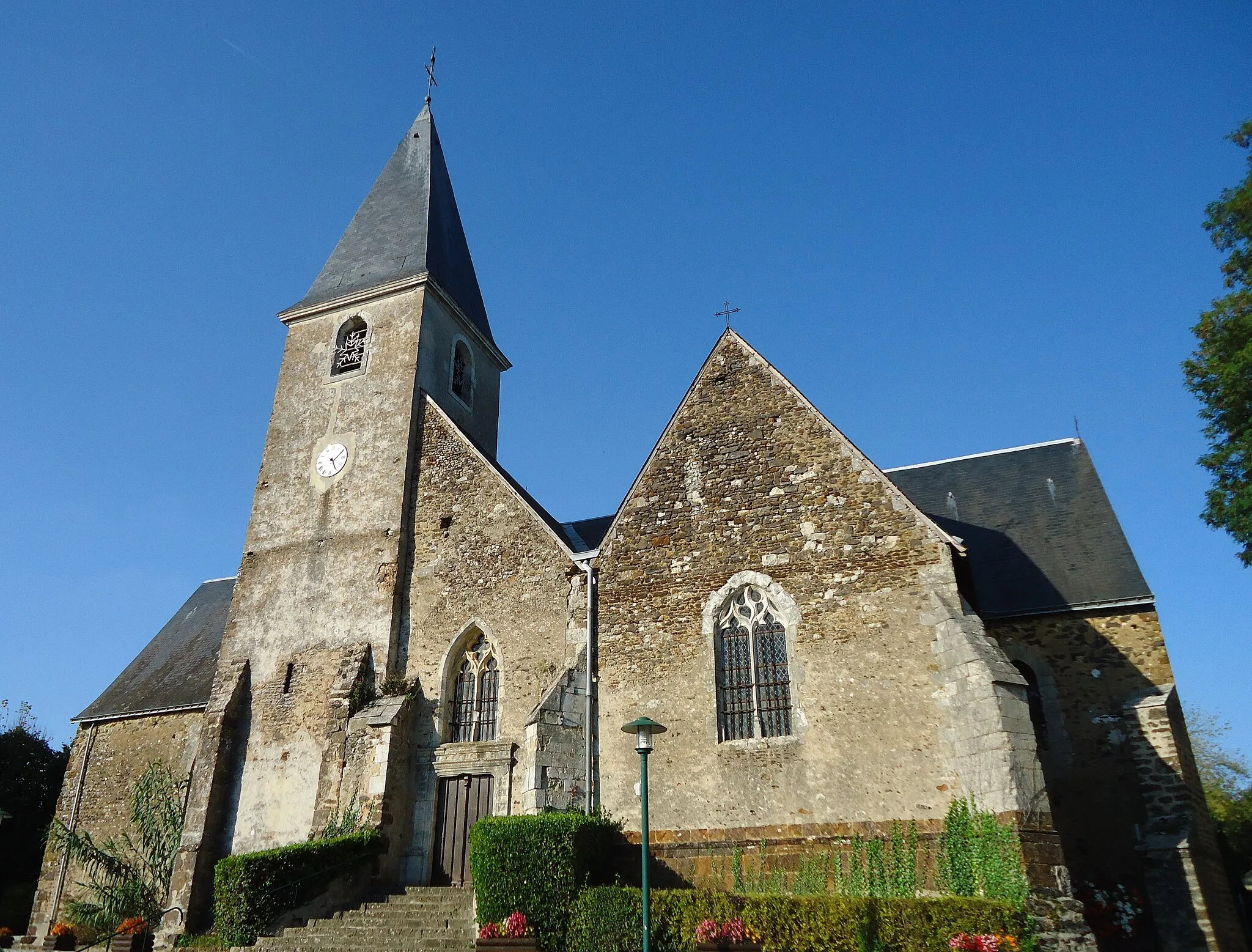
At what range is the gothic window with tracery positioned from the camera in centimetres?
1230

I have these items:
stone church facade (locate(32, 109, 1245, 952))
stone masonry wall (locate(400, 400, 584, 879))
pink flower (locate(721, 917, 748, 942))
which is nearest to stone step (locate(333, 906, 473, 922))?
stone church facade (locate(32, 109, 1245, 952))

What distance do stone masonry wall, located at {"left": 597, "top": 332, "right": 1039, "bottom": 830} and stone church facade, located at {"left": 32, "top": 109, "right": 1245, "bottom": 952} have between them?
4cm

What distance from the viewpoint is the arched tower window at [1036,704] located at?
14023mm

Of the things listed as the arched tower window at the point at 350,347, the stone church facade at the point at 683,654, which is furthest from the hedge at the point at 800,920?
the arched tower window at the point at 350,347

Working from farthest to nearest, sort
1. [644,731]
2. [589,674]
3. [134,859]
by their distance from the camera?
[134,859]
[589,674]
[644,731]

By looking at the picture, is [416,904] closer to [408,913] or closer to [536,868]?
[408,913]

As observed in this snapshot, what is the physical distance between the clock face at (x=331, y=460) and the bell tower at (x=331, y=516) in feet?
0.13

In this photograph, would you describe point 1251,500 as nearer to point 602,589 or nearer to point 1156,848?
point 1156,848

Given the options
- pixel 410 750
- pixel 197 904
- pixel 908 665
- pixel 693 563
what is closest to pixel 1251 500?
pixel 908 665

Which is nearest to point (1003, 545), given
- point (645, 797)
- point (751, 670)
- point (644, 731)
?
point (751, 670)

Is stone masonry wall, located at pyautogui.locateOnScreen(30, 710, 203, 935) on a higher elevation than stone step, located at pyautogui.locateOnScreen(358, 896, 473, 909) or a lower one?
higher

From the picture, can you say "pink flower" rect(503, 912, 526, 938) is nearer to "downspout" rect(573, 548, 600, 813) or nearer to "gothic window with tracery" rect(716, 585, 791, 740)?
"downspout" rect(573, 548, 600, 813)

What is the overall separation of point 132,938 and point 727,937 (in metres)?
10.5

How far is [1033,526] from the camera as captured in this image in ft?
53.9
